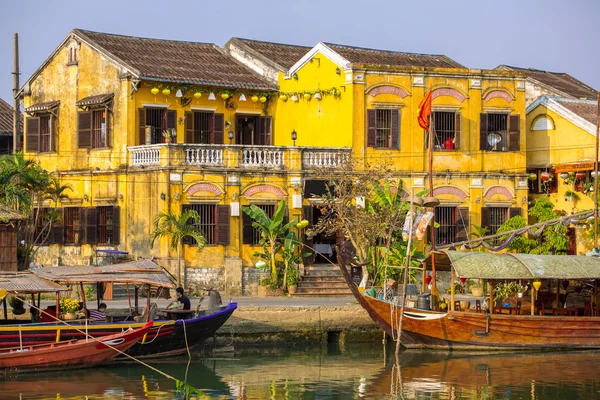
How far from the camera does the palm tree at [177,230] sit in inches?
1307

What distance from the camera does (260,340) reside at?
2922 centimetres

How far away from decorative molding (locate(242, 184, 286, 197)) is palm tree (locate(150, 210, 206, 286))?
1812mm

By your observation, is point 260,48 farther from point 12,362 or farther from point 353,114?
point 12,362

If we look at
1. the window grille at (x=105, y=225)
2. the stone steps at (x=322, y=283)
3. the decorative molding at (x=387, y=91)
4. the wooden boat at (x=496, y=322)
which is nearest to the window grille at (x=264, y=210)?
the stone steps at (x=322, y=283)

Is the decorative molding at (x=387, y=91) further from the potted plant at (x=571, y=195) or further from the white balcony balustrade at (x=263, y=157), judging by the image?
the potted plant at (x=571, y=195)

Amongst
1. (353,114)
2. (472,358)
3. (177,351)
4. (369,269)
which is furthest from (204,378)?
(353,114)

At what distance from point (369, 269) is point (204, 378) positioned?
9.45 metres

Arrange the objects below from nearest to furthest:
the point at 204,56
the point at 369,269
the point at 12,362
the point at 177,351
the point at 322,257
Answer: the point at 12,362 < the point at 177,351 < the point at 369,269 < the point at 322,257 < the point at 204,56

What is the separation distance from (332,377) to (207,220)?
9880mm

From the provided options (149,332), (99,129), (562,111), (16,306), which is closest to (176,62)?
(99,129)

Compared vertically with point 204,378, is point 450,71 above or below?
above

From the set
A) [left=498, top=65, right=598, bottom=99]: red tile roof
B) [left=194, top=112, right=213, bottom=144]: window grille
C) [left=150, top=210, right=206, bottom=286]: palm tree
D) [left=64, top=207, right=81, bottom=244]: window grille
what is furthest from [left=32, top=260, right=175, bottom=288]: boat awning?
[left=498, top=65, right=598, bottom=99]: red tile roof

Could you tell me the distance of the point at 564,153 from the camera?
3841 cm

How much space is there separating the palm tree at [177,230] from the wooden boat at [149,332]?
5200 millimetres
